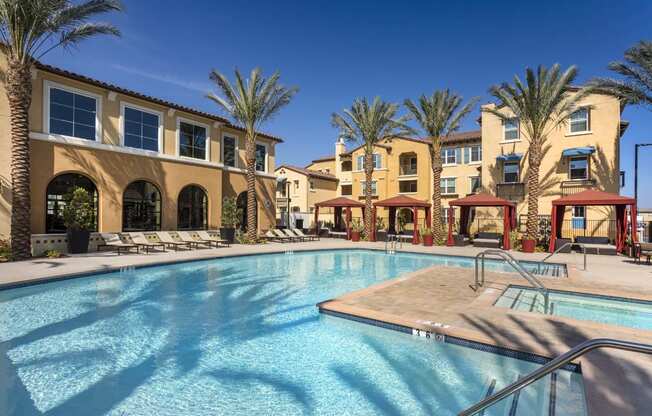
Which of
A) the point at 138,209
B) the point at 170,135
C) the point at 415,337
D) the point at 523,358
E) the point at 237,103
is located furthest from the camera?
the point at 237,103

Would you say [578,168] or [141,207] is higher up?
[578,168]

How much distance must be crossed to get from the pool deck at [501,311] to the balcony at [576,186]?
37.9 ft

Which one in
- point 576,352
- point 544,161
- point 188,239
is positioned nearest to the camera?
point 576,352

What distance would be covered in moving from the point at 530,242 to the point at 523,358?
55.0ft

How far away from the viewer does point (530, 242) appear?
64.6 ft

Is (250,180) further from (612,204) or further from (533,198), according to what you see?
(612,204)

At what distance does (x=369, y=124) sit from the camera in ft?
85.7

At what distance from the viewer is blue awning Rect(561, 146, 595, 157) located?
2338 centimetres

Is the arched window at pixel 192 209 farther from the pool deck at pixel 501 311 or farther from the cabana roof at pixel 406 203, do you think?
the cabana roof at pixel 406 203

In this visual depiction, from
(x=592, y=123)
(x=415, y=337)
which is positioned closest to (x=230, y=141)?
(x=415, y=337)

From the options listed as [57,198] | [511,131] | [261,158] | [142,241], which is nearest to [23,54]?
[57,198]

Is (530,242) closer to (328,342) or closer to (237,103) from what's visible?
(328,342)

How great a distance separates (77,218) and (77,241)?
118cm

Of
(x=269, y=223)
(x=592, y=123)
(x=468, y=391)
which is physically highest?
(x=592, y=123)
